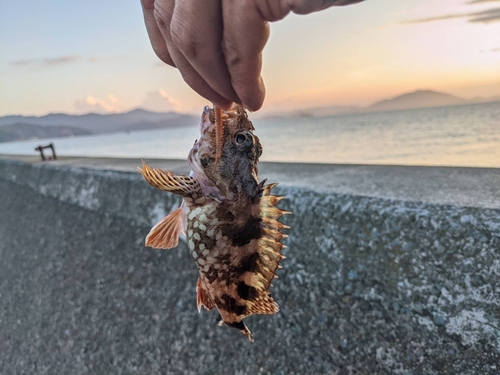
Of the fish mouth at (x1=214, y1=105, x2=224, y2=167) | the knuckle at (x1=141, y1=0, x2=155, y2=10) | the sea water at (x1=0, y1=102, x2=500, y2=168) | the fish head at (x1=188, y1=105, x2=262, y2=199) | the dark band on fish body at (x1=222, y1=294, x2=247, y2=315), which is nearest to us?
the knuckle at (x1=141, y1=0, x2=155, y2=10)

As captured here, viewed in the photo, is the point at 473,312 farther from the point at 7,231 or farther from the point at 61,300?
the point at 7,231

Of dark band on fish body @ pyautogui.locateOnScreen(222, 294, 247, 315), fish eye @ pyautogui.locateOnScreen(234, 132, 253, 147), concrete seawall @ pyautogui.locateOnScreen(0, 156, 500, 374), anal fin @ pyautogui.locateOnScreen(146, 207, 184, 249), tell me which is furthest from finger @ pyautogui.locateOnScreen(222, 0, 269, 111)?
concrete seawall @ pyautogui.locateOnScreen(0, 156, 500, 374)

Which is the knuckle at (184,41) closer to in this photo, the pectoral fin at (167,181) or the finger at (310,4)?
the finger at (310,4)

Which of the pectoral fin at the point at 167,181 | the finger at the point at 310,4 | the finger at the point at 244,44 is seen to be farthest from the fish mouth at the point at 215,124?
the finger at the point at 310,4

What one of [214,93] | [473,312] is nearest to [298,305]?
[473,312]

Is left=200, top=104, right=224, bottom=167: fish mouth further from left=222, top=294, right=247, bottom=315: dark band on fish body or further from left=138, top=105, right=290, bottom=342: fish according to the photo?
left=222, top=294, right=247, bottom=315: dark band on fish body

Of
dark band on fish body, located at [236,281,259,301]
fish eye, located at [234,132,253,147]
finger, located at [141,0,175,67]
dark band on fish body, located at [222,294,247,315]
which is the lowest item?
dark band on fish body, located at [222,294,247,315]

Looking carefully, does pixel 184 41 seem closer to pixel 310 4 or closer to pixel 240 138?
pixel 310 4
